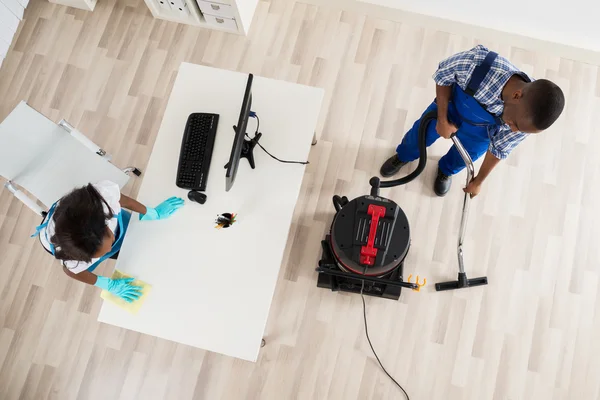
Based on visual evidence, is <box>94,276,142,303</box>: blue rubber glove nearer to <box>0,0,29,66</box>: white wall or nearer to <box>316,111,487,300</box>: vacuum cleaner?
<box>316,111,487,300</box>: vacuum cleaner

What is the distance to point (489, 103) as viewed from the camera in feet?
5.29

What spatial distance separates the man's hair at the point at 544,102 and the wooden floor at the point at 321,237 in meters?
1.11

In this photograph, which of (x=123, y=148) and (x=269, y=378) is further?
(x=123, y=148)

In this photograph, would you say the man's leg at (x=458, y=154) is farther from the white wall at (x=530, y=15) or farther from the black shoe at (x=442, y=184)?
the white wall at (x=530, y=15)

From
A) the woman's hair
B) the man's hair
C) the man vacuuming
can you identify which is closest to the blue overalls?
the man vacuuming

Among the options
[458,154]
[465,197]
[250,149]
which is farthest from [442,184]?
[250,149]

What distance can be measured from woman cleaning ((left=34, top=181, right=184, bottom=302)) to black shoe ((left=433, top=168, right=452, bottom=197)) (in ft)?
4.69

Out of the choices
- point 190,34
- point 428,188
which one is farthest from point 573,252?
point 190,34

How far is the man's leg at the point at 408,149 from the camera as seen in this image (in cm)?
209

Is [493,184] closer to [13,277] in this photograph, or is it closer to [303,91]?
[303,91]

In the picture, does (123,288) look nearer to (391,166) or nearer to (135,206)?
(135,206)

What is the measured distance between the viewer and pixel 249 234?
1775 mm

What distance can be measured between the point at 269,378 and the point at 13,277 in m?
1.60

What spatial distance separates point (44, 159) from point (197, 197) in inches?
33.2
